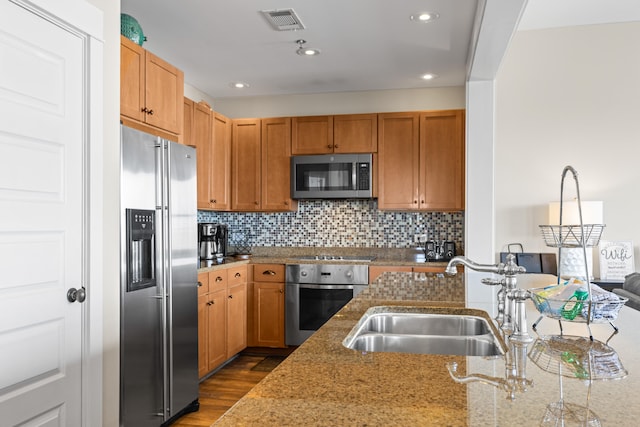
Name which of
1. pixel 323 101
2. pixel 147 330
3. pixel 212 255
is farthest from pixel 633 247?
pixel 147 330

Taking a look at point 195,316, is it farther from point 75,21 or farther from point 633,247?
point 633,247

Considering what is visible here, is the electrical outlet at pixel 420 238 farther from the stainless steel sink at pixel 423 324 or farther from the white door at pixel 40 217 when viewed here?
the white door at pixel 40 217

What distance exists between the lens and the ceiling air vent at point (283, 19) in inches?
123

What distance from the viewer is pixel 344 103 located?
5051 mm

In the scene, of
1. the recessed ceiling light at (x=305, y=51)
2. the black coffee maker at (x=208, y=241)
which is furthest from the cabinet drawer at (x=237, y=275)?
the recessed ceiling light at (x=305, y=51)

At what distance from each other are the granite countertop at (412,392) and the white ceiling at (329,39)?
2145 mm

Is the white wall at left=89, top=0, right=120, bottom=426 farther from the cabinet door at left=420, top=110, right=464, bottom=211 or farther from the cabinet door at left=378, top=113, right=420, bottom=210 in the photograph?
the cabinet door at left=420, top=110, right=464, bottom=211

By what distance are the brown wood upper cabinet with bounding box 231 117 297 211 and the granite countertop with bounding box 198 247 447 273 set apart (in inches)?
19.5

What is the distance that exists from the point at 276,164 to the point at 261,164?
15cm

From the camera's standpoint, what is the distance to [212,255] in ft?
14.6

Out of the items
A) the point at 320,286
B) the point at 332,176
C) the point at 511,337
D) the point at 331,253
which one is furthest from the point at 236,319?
the point at 511,337

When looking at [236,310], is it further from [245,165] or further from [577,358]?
[577,358]

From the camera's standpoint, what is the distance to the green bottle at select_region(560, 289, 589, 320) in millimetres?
1302

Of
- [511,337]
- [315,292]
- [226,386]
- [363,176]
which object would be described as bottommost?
[226,386]
